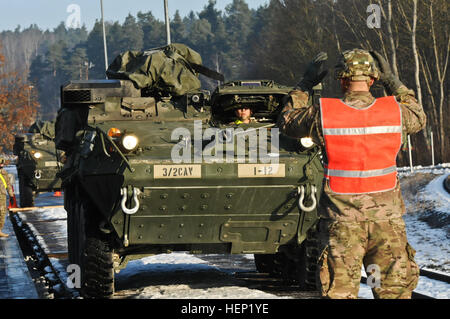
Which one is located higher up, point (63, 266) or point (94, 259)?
point (94, 259)

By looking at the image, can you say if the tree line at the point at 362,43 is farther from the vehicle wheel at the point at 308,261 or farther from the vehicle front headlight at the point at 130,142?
the vehicle front headlight at the point at 130,142

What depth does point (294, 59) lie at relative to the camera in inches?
1874

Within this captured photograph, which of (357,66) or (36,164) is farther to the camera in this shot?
(36,164)

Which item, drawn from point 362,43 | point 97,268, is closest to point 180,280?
point 97,268

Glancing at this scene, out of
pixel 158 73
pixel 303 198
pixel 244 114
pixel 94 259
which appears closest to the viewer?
pixel 303 198

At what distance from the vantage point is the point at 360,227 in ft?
17.1

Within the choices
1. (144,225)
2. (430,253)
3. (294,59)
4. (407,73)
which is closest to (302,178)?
(144,225)

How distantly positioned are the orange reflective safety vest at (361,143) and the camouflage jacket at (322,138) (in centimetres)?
4

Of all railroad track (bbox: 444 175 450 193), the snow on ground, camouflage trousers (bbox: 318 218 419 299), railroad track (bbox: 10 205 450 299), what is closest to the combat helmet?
camouflage trousers (bbox: 318 218 419 299)

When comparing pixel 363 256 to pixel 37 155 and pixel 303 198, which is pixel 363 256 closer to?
pixel 303 198

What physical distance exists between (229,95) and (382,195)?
14.4 feet

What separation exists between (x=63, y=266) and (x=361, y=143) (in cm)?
734

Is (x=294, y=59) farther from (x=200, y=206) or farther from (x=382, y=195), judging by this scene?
(x=382, y=195)
